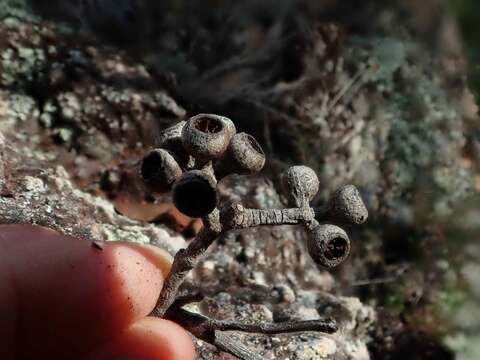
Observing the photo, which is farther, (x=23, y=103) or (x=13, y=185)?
(x=23, y=103)

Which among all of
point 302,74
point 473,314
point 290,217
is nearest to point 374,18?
point 302,74

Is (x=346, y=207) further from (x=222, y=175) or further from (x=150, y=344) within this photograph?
(x=150, y=344)

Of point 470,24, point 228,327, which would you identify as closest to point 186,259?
point 228,327

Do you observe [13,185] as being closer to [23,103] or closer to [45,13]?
[23,103]

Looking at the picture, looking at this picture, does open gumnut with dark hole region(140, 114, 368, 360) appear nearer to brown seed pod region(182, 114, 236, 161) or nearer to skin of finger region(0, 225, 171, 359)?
brown seed pod region(182, 114, 236, 161)

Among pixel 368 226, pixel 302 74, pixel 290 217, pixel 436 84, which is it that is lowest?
pixel 368 226

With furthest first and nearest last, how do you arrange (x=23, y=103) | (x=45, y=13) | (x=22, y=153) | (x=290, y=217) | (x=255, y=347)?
1. (x=45, y=13)
2. (x=23, y=103)
3. (x=22, y=153)
4. (x=255, y=347)
5. (x=290, y=217)
